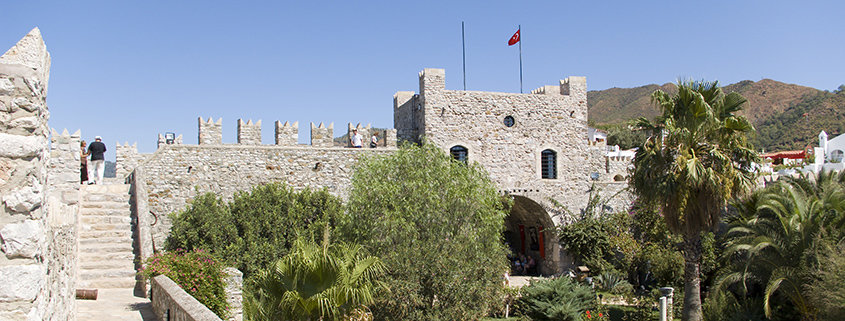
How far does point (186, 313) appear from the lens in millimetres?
6742

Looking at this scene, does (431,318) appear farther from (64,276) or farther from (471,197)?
(64,276)

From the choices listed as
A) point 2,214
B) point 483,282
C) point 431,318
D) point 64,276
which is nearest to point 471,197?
point 483,282

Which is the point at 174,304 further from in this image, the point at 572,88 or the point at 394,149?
the point at 572,88

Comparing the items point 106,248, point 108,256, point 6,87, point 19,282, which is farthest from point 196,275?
point 6,87

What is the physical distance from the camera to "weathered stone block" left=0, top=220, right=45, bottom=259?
11.3 feet

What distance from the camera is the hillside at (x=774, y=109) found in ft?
173

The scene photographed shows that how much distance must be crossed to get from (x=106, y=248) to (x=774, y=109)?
69537 millimetres

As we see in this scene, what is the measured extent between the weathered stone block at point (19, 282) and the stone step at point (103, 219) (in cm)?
1069

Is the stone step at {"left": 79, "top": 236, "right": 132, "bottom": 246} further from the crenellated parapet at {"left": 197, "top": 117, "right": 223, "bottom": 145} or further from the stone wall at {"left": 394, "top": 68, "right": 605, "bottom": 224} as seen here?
the stone wall at {"left": 394, "top": 68, "right": 605, "bottom": 224}

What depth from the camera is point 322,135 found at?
18594 mm

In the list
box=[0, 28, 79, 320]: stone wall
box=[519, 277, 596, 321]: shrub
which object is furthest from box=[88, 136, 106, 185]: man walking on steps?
box=[0, 28, 79, 320]: stone wall

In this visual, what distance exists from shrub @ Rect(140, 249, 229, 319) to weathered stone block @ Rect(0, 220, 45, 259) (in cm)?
682

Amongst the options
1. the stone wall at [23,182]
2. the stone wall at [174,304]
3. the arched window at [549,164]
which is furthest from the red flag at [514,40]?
the stone wall at [23,182]

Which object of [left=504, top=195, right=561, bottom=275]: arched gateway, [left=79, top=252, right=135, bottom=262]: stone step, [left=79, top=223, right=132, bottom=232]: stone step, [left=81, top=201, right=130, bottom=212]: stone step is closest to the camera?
[left=79, top=252, right=135, bottom=262]: stone step
